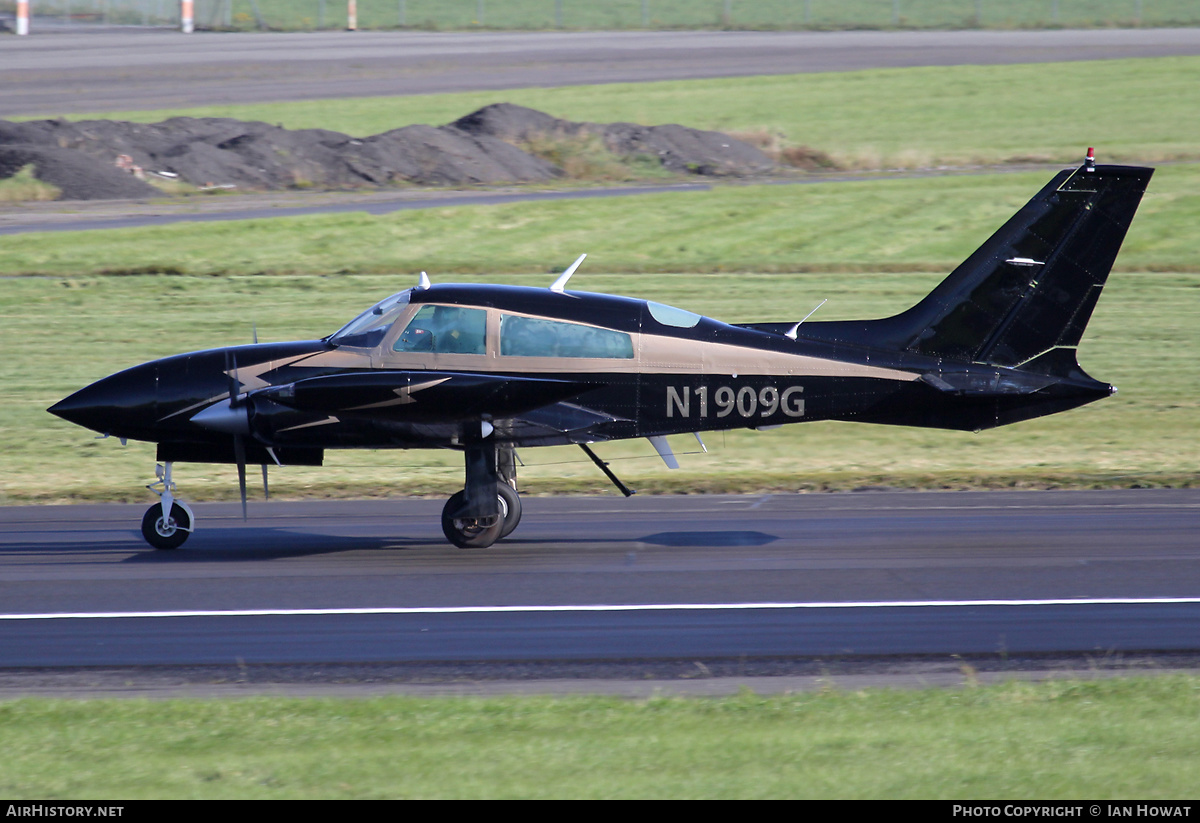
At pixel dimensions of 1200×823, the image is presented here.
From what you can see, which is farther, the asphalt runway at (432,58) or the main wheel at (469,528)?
the asphalt runway at (432,58)

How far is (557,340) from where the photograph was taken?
1329 centimetres

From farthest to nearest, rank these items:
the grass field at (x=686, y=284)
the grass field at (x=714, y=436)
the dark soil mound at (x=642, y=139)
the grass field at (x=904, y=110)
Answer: the grass field at (x=904, y=110) < the dark soil mound at (x=642, y=139) < the grass field at (x=686, y=284) < the grass field at (x=714, y=436)

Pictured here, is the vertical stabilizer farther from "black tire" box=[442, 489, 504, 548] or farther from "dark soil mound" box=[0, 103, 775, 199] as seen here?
"dark soil mound" box=[0, 103, 775, 199]

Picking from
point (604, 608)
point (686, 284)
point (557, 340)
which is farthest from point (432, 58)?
point (604, 608)

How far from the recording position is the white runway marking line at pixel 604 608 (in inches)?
438

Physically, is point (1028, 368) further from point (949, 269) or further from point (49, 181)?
point (49, 181)

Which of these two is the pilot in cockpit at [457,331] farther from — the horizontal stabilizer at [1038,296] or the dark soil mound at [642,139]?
the dark soil mound at [642,139]

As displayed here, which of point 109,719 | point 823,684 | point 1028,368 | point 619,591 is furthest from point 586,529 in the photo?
point 109,719

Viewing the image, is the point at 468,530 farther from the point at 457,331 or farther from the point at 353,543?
the point at 457,331

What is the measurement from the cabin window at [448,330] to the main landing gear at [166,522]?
9.26 feet

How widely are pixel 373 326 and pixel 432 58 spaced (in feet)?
174

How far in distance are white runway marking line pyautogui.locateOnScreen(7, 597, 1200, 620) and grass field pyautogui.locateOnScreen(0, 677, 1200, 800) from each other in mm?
2423

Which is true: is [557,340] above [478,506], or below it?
above

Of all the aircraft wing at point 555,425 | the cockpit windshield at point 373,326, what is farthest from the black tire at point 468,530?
the cockpit windshield at point 373,326
